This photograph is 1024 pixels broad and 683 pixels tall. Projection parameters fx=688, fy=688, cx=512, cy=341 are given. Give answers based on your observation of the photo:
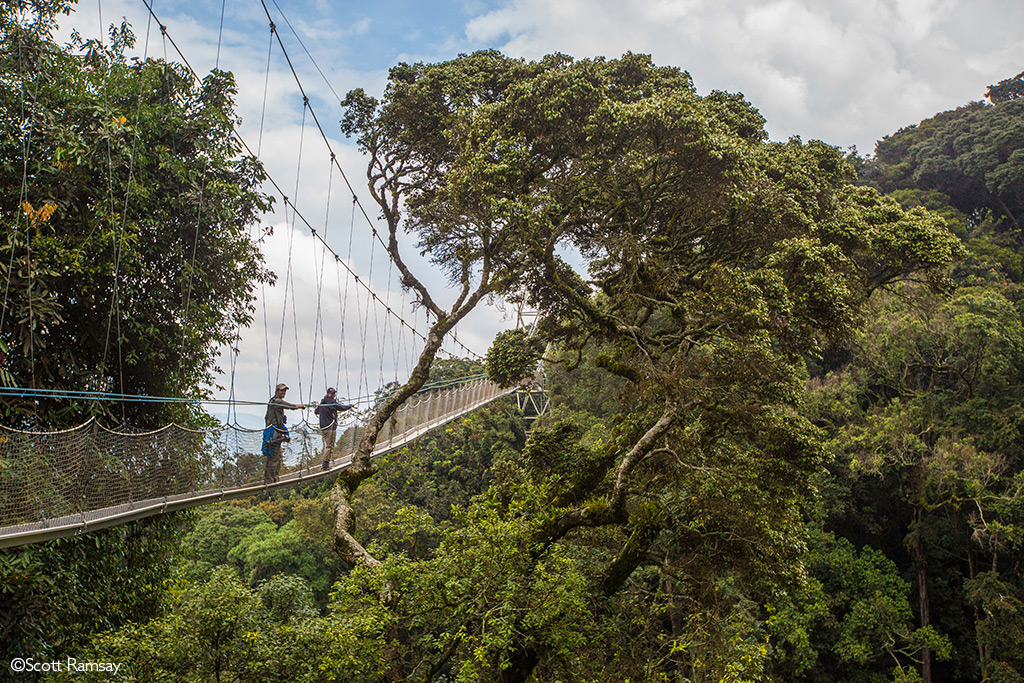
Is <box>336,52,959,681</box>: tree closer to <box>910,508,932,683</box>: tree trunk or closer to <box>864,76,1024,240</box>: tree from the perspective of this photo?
<box>910,508,932,683</box>: tree trunk

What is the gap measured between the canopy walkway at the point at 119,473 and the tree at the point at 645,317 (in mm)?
1193

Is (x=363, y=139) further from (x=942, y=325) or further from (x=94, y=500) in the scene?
(x=942, y=325)

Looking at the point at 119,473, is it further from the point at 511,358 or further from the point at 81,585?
the point at 511,358

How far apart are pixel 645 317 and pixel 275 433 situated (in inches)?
138

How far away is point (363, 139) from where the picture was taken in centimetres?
845

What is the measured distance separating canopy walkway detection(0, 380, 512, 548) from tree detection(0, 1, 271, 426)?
101 cm

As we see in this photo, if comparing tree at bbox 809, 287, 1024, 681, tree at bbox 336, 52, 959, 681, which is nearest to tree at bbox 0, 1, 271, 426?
tree at bbox 336, 52, 959, 681

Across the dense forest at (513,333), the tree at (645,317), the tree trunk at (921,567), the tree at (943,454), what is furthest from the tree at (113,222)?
the tree trunk at (921,567)

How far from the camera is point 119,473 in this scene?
13.2ft

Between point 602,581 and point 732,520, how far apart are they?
1318 mm

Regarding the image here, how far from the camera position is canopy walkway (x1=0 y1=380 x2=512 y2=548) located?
3408 millimetres

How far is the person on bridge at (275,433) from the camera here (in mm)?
5418

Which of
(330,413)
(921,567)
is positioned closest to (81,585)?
(330,413)

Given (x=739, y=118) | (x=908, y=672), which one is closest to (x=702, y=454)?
(x=739, y=118)
